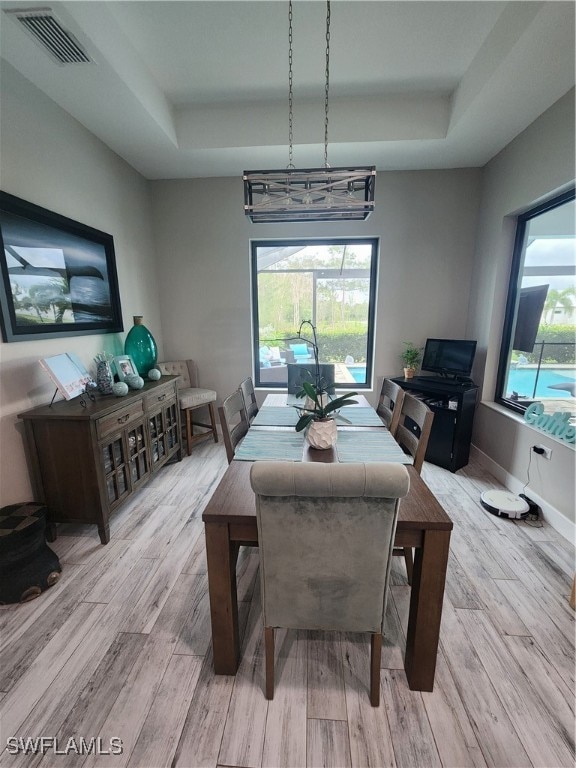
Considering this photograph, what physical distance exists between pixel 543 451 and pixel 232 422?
2250 mm

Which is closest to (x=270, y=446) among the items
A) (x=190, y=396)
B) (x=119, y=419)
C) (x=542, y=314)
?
(x=119, y=419)

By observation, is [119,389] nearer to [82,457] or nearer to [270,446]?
[82,457]

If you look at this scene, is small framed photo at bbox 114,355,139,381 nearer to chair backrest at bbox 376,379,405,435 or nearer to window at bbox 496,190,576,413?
chair backrest at bbox 376,379,405,435

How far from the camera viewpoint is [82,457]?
1.98 metres

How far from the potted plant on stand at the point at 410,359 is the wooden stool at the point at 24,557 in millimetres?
3269

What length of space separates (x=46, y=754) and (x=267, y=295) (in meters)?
3.62

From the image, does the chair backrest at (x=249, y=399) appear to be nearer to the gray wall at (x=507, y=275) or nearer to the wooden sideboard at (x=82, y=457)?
the wooden sideboard at (x=82, y=457)

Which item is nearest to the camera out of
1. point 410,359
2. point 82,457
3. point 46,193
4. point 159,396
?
point 82,457

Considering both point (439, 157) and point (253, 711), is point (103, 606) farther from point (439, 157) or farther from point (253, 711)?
point (439, 157)

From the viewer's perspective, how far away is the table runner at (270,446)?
5.15 feet

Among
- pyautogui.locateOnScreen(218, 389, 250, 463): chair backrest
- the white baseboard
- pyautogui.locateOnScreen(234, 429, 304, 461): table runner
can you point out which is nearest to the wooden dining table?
pyautogui.locateOnScreen(234, 429, 304, 461): table runner

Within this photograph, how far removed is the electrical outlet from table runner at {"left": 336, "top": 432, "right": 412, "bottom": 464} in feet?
4.32

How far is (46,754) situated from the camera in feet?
3.59

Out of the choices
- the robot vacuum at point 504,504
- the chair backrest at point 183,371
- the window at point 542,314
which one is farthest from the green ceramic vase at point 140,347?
the window at point 542,314
